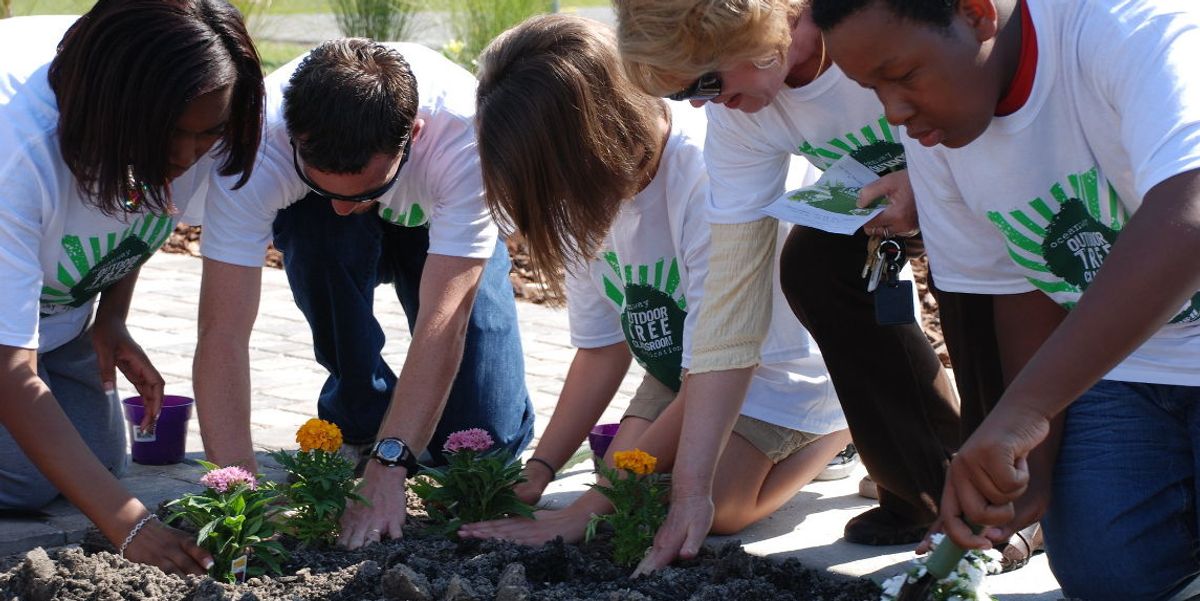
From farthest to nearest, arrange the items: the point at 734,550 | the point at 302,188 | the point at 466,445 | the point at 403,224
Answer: the point at 403,224, the point at 302,188, the point at 466,445, the point at 734,550

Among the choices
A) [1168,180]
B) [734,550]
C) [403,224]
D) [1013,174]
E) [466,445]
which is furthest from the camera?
[403,224]

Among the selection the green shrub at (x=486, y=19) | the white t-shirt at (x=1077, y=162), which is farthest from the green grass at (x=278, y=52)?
the white t-shirt at (x=1077, y=162)

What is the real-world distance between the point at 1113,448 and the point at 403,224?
2.02m

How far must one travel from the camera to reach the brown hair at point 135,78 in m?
2.76

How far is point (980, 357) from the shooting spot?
9.67 ft

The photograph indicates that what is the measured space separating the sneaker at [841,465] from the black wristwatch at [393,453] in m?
1.24

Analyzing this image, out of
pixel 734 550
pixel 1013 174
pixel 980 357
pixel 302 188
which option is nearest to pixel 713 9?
pixel 1013 174

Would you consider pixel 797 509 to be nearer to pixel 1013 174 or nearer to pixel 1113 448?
pixel 1113 448

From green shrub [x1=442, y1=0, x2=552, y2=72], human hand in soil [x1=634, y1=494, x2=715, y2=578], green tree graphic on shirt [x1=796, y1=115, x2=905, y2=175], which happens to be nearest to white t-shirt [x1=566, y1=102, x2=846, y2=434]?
green tree graphic on shirt [x1=796, y1=115, x2=905, y2=175]

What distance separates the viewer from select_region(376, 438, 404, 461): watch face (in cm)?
322

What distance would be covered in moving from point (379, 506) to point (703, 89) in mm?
1284

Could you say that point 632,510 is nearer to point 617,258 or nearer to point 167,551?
point 617,258

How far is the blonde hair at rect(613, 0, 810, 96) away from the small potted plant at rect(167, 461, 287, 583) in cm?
120

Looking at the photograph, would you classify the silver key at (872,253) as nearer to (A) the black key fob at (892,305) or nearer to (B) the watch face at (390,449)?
(A) the black key fob at (892,305)
